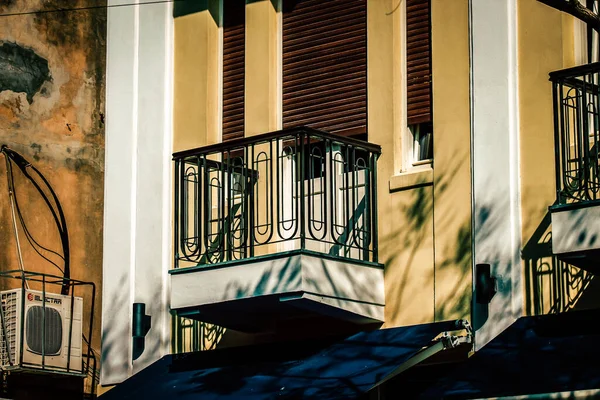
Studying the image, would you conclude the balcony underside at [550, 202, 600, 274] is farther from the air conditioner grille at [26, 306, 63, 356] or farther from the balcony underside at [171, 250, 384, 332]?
the air conditioner grille at [26, 306, 63, 356]

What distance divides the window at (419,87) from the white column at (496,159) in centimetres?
72

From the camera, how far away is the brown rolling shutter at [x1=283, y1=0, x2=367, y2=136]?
16156 millimetres

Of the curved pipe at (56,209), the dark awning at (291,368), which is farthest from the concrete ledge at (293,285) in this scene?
the curved pipe at (56,209)

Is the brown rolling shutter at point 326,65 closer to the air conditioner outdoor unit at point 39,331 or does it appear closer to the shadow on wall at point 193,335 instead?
the shadow on wall at point 193,335

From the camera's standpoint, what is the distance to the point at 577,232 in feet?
43.4

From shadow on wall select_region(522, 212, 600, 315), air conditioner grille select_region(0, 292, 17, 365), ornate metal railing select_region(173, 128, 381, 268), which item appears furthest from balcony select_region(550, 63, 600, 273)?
air conditioner grille select_region(0, 292, 17, 365)

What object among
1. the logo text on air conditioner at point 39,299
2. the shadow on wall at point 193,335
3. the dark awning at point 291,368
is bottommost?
the dark awning at point 291,368

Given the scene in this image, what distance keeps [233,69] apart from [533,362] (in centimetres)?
582

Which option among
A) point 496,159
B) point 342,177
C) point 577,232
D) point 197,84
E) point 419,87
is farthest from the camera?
point 197,84

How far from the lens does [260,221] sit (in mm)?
16656

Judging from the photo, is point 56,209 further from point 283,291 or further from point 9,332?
point 283,291

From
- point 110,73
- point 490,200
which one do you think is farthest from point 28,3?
→ point 490,200

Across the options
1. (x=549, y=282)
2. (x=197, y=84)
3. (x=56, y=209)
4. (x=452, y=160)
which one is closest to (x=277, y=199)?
(x=452, y=160)

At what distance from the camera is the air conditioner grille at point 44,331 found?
54.6ft
